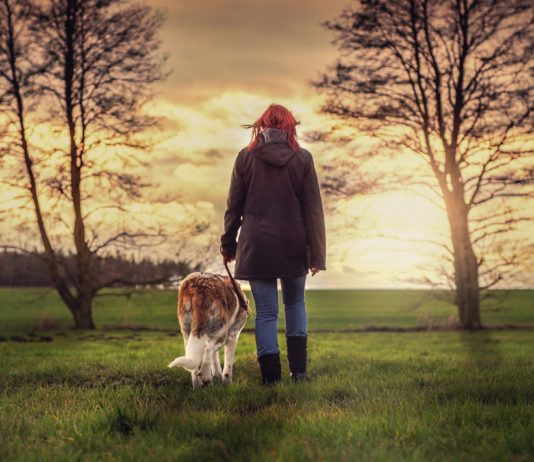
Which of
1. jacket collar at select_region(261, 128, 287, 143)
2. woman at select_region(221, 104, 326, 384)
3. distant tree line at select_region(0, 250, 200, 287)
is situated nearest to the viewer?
woman at select_region(221, 104, 326, 384)

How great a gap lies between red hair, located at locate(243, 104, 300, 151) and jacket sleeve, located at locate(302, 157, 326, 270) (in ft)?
0.96

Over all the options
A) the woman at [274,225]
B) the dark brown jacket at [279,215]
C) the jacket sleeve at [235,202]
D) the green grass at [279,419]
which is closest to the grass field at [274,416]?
the green grass at [279,419]

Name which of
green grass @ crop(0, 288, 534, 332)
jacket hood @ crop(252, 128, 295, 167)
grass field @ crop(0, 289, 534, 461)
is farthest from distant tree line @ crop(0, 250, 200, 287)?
jacket hood @ crop(252, 128, 295, 167)

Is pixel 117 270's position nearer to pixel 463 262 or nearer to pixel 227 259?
pixel 463 262

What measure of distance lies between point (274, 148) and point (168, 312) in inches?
1086

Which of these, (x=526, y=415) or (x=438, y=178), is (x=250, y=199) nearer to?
(x=526, y=415)

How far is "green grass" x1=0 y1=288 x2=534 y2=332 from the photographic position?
71.3 ft

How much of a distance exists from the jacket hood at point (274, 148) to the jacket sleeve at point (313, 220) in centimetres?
25

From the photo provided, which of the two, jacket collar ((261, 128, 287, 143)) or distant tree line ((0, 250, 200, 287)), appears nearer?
jacket collar ((261, 128, 287, 143))

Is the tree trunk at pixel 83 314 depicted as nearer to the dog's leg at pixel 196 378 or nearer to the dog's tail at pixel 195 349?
the dog's leg at pixel 196 378

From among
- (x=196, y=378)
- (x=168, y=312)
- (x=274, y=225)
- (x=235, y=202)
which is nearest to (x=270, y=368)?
(x=196, y=378)

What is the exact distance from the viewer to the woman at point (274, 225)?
5.67 m

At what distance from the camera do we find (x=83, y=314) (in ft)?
72.4

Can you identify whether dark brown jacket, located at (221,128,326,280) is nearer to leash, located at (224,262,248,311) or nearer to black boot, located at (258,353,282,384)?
leash, located at (224,262,248,311)
